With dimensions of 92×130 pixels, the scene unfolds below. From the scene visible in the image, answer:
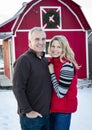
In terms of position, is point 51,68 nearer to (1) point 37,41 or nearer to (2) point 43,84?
(2) point 43,84

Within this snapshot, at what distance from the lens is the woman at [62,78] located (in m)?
3.48

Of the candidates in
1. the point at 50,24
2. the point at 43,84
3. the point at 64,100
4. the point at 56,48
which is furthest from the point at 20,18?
the point at 43,84

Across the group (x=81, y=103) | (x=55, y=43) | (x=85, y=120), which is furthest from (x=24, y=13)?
(x=55, y=43)

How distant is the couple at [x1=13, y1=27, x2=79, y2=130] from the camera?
10.7 ft

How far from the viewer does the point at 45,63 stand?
11.4ft

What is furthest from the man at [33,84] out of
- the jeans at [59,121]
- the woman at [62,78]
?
the jeans at [59,121]

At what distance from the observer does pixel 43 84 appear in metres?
3.36

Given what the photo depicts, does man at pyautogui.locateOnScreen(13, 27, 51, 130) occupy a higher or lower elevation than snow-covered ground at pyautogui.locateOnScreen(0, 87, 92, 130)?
higher

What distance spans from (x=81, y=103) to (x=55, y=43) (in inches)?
222

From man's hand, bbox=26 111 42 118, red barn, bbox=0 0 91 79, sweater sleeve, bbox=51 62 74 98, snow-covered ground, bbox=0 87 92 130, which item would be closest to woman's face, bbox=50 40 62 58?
sweater sleeve, bbox=51 62 74 98

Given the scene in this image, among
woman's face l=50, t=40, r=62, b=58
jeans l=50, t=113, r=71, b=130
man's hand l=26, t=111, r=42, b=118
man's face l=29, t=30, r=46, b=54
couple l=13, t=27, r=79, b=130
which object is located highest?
man's face l=29, t=30, r=46, b=54

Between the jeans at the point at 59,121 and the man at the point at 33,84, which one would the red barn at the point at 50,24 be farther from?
the man at the point at 33,84

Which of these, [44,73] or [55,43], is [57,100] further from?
[55,43]

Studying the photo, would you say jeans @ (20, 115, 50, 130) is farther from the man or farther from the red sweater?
the red sweater
